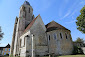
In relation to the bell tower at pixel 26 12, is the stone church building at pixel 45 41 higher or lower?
lower

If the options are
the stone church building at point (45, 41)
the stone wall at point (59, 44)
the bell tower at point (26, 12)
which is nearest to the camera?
the stone church building at point (45, 41)

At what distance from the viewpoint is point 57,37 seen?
15.8 meters

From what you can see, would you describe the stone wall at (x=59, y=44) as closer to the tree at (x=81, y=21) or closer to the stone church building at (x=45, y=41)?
the stone church building at (x=45, y=41)

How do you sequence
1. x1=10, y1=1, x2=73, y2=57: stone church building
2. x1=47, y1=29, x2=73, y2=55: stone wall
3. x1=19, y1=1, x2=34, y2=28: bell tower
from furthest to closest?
x1=19, y1=1, x2=34, y2=28: bell tower
x1=47, y1=29, x2=73, y2=55: stone wall
x1=10, y1=1, x2=73, y2=57: stone church building

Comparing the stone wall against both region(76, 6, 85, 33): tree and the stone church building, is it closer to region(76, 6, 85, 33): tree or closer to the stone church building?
the stone church building

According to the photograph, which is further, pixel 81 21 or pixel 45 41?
pixel 45 41

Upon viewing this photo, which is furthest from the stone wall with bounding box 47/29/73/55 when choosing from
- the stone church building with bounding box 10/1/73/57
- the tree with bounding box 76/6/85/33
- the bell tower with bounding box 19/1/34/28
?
the bell tower with bounding box 19/1/34/28

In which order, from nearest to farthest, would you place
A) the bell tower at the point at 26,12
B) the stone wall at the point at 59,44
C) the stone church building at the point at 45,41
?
the stone church building at the point at 45,41 → the stone wall at the point at 59,44 → the bell tower at the point at 26,12

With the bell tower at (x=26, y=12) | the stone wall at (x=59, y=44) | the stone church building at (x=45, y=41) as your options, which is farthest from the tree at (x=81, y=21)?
the bell tower at (x=26, y=12)

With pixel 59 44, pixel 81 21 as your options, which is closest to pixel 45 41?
pixel 59 44

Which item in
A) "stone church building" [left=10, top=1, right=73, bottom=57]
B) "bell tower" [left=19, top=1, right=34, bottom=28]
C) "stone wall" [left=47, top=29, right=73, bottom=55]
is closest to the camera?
"stone church building" [left=10, top=1, right=73, bottom=57]

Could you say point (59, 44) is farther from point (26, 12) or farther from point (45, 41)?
point (26, 12)

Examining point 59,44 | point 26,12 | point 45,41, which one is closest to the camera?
point 59,44

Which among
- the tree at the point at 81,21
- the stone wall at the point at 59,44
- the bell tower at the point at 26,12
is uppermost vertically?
the bell tower at the point at 26,12
